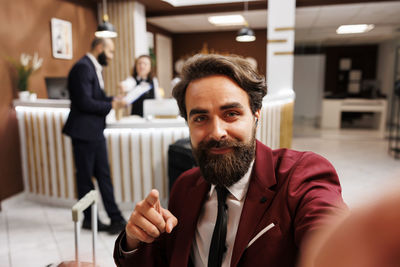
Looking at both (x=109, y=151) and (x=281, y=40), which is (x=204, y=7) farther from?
(x=109, y=151)

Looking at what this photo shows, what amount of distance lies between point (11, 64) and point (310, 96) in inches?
280

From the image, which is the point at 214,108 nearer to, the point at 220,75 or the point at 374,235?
the point at 220,75

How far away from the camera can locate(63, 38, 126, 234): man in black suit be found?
2795 millimetres

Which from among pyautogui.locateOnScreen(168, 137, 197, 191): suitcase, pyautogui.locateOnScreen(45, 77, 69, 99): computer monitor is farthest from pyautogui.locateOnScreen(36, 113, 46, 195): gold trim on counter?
pyautogui.locateOnScreen(168, 137, 197, 191): suitcase

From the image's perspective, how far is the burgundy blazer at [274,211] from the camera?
2.78 ft

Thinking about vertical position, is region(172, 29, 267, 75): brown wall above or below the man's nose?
above

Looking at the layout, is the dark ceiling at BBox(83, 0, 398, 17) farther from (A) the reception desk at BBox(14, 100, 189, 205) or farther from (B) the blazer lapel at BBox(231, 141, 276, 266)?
(B) the blazer lapel at BBox(231, 141, 276, 266)

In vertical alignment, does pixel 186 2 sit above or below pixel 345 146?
above

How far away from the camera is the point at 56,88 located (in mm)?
4543

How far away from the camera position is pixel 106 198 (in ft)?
10.1

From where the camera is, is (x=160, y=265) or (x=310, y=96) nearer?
(x=160, y=265)

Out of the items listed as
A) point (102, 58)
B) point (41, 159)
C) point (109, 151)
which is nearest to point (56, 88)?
point (41, 159)

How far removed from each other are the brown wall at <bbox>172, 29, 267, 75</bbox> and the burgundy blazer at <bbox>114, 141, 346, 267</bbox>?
9080mm

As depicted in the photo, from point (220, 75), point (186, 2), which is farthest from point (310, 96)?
point (220, 75)
